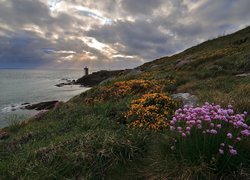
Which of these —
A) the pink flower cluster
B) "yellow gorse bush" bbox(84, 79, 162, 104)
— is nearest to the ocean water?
"yellow gorse bush" bbox(84, 79, 162, 104)

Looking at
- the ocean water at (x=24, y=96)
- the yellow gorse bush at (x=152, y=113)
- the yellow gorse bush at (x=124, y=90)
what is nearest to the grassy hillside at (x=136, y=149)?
the yellow gorse bush at (x=152, y=113)

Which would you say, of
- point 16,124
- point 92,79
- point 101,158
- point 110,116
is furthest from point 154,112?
point 92,79

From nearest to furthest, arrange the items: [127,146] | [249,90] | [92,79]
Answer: [127,146] < [249,90] < [92,79]

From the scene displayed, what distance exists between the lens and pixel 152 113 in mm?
7012

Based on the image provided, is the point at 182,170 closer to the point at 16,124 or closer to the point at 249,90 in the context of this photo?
the point at 249,90

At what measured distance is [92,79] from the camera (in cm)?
6850

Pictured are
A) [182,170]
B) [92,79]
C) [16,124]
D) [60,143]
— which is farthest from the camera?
[92,79]

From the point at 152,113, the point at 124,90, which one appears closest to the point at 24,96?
the point at 124,90

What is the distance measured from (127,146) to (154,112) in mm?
2153

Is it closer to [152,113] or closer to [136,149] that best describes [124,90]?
[152,113]

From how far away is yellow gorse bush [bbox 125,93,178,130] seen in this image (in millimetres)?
6412

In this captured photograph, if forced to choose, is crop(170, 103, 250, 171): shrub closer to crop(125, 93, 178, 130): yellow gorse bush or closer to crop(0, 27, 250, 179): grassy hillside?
crop(0, 27, 250, 179): grassy hillside

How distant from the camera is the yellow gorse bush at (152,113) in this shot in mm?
6412

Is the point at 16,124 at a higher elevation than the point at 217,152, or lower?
lower
